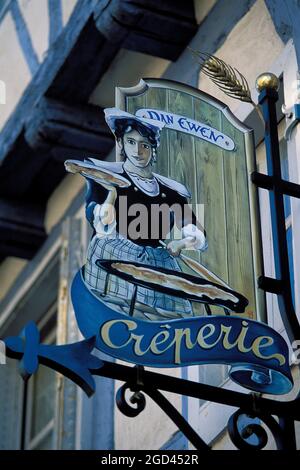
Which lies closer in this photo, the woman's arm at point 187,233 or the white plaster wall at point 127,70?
the woman's arm at point 187,233

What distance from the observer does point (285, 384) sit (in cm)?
491

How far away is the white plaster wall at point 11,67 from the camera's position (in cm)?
891

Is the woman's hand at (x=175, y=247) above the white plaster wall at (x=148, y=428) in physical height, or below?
below

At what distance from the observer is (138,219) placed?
16.3 feet

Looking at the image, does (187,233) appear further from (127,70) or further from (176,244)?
(127,70)

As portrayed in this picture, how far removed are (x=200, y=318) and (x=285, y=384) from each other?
0.39 metres

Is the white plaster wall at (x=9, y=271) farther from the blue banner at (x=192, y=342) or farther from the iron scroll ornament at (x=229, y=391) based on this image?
the blue banner at (x=192, y=342)

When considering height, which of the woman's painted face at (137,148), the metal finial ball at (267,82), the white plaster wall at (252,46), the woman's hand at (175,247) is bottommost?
the woman's hand at (175,247)

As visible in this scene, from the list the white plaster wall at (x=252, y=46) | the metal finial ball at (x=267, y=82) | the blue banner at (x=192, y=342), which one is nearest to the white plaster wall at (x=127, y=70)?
the white plaster wall at (x=252, y=46)

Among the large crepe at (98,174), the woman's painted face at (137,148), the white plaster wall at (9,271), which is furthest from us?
the white plaster wall at (9,271)

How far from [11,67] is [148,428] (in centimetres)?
299

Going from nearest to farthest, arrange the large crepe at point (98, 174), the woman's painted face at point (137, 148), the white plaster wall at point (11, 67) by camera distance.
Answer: the large crepe at point (98, 174) < the woman's painted face at point (137, 148) < the white plaster wall at point (11, 67)
